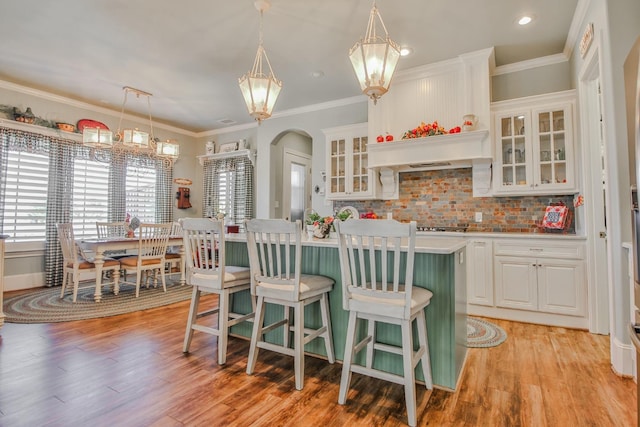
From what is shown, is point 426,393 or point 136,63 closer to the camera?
point 426,393

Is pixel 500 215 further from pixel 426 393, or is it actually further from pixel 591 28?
pixel 426 393

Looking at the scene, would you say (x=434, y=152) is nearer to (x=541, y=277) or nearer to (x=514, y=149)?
(x=514, y=149)

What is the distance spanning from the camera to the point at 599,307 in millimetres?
2914

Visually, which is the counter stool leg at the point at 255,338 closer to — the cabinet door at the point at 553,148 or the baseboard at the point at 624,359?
the baseboard at the point at 624,359

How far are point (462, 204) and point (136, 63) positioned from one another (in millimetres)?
4317

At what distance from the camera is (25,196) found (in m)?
4.67

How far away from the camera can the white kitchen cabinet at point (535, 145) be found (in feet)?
11.1

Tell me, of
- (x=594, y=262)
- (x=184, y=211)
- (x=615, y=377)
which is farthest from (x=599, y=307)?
(x=184, y=211)

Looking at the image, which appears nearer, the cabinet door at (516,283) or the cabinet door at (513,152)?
the cabinet door at (516,283)

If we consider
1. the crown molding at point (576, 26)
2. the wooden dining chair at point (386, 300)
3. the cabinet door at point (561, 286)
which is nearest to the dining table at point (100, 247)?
the wooden dining chair at point (386, 300)

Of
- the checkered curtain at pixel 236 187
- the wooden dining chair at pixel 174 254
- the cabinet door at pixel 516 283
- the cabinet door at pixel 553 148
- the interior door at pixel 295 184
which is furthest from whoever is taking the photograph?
the interior door at pixel 295 184

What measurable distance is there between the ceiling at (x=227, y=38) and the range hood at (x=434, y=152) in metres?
0.94

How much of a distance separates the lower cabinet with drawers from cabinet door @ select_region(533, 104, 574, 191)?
2.31 feet

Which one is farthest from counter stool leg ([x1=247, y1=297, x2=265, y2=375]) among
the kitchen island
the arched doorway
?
the arched doorway
